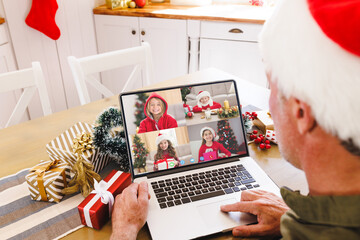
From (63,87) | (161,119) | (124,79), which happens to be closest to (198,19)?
(124,79)

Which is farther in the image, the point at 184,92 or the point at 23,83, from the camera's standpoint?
the point at 23,83

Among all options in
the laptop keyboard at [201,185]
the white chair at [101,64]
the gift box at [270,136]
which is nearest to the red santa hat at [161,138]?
the laptop keyboard at [201,185]

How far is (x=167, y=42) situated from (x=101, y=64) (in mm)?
1247

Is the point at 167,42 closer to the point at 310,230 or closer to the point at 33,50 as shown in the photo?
the point at 33,50

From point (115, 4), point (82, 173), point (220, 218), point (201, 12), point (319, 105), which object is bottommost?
point (220, 218)

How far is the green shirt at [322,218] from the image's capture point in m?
0.50

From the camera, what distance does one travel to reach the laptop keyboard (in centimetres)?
82

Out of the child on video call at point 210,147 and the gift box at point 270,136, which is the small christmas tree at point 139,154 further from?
the gift box at point 270,136

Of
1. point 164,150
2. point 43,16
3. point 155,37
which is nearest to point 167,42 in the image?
point 155,37

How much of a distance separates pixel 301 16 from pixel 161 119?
0.52 meters

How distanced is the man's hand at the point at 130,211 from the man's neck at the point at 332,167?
1.29 feet

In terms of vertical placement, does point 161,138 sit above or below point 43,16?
below

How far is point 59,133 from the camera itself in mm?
1134

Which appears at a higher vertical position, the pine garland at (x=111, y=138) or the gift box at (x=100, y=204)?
the pine garland at (x=111, y=138)
